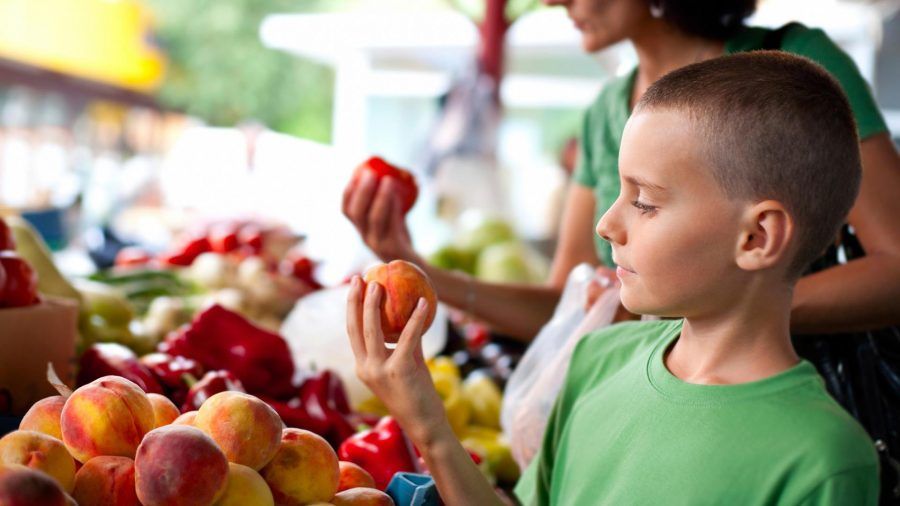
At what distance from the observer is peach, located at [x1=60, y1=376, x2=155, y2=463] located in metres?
1.14

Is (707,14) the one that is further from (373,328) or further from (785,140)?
(373,328)

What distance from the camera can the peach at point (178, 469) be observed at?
1036 mm

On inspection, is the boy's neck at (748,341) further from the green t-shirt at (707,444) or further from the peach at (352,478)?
the peach at (352,478)

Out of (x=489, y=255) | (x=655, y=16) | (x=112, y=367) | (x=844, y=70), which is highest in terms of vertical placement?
(x=655, y=16)

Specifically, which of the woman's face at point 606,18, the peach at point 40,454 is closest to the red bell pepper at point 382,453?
the peach at point 40,454

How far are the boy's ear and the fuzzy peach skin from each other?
0.63 m

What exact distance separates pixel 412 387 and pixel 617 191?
3.68 feet

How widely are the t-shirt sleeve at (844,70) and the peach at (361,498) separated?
1191 millimetres

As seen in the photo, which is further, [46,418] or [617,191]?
[617,191]

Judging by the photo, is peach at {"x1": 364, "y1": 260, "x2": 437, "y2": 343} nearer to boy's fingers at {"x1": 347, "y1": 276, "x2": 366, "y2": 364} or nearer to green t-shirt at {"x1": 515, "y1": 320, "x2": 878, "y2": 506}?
boy's fingers at {"x1": 347, "y1": 276, "x2": 366, "y2": 364}

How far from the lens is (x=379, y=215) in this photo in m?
2.24

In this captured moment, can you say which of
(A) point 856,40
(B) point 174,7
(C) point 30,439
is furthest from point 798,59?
(B) point 174,7

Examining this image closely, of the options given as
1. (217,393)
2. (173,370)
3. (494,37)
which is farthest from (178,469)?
(494,37)

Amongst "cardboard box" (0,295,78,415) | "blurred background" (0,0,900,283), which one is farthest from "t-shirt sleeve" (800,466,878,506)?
"blurred background" (0,0,900,283)
